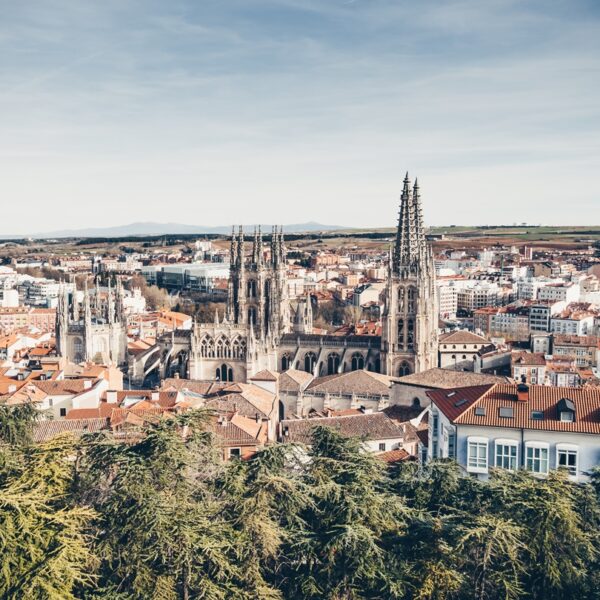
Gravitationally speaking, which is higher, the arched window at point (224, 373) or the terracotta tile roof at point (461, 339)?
the terracotta tile roof at point (461, 339)

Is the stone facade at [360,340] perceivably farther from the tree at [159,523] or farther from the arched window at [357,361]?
the tree at [159,523]

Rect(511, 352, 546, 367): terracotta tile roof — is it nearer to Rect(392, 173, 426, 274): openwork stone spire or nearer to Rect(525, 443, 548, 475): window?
Rect(392, 173, 426, 274): openwork stone spire

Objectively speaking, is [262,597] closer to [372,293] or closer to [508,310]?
[508,310]

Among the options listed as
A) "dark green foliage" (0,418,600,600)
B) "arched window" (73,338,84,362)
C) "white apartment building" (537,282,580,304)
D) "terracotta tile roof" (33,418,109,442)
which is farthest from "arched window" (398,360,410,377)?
"white apartment building" (537,282,580,304)

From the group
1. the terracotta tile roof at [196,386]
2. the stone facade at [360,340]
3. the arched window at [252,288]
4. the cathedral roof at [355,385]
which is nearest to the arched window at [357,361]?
the stone facade at [360,340]

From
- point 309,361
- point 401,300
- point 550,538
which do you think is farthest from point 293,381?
point 550,538

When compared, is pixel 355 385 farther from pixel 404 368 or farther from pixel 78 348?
pixel 78 348
